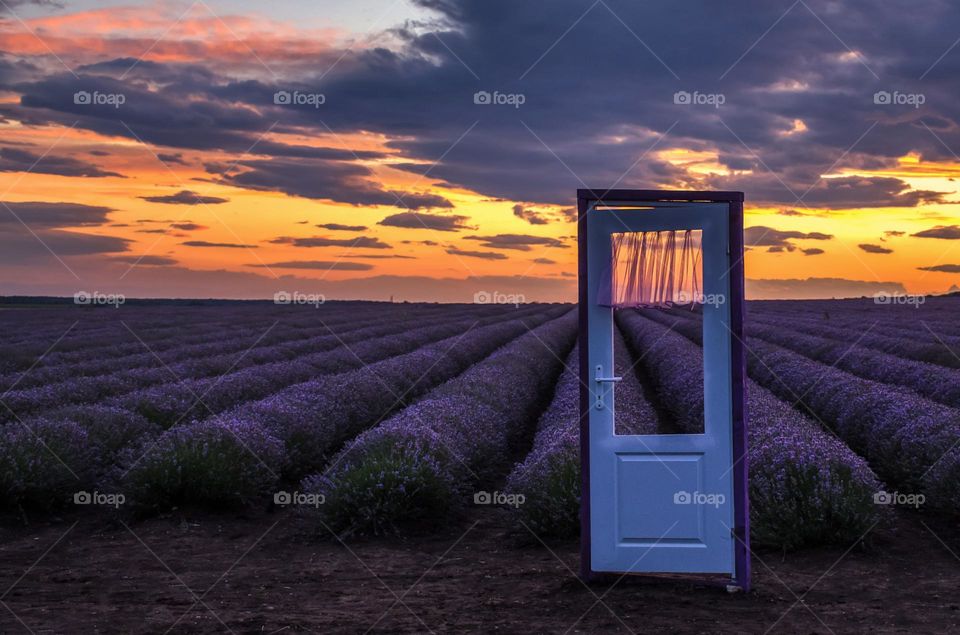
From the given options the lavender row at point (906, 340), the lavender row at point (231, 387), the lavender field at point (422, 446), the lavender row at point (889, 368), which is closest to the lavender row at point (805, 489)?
the lavender field at point (422, 446)

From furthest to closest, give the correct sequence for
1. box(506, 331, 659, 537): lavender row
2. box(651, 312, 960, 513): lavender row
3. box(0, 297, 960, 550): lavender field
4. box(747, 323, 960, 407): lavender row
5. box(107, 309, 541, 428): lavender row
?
box(747, 323, 960, 407): lavender row < box(107, 309, 541, 428): lavender row < box(651, 312, 960, 513): lavender row < box(0, 297, 960, 550): lavender field < box(506, 331, 659, 537): lavender row

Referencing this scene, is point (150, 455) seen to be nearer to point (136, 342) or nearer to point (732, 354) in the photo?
point (732, 354)

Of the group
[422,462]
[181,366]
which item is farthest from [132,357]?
[422,462]

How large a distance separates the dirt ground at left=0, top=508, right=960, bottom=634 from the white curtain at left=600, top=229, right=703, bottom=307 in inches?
76.8

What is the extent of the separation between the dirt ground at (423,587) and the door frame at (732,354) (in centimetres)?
30

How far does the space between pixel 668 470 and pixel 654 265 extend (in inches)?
54.2

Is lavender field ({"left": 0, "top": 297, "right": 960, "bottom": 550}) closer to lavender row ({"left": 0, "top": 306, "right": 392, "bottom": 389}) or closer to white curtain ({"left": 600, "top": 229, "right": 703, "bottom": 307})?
lavender row ({"left": 0, "top": 306, "right": 392, "bottom": 389})

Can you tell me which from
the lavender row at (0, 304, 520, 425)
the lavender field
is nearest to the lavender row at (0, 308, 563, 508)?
the lavender field

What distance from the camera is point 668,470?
6.10 meters

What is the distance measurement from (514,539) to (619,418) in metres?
1.88

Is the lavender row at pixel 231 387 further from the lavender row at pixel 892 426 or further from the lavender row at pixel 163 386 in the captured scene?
the lavender row at pixel 892 426

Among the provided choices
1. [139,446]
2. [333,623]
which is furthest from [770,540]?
[139,446]

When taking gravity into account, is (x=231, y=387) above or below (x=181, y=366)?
below

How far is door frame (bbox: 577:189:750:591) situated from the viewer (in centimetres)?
599
